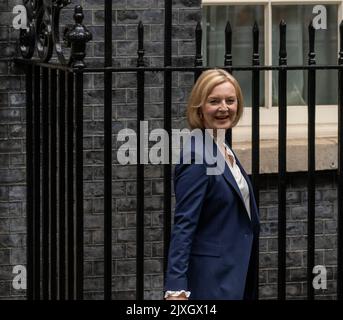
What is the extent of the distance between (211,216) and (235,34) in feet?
10.7

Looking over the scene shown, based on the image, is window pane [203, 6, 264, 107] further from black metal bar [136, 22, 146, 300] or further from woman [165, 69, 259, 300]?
woman [165, 69, 259, 300]

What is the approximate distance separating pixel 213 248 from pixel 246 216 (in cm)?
20

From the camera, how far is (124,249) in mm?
7418

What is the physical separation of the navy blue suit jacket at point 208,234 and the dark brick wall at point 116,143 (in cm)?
247

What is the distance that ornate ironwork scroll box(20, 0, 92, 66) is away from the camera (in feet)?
16.7

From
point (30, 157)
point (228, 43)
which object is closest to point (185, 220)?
point (228, 43)

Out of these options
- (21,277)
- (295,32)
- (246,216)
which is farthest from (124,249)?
(246,216)

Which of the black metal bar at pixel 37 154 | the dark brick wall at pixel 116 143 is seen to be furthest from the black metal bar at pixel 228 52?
the dark brick wall at pixel 116 143

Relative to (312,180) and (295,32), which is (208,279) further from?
(295,32)

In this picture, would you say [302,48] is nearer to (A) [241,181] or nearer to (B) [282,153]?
(B) [282,153]

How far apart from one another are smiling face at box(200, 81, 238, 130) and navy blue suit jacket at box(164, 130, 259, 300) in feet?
0.21

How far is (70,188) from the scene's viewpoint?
529 cm

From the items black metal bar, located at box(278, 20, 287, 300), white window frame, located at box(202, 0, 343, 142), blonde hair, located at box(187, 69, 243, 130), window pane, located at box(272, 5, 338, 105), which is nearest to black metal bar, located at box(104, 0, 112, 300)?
blonde hair, located at box(187, 69, 243, 130)

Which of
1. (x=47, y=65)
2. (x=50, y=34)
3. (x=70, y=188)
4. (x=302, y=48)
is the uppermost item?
(x=302, y=48)
